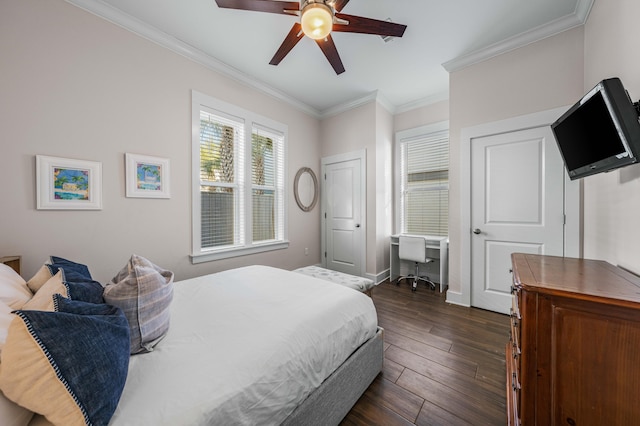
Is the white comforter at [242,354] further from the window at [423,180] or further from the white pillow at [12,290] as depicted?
the window at [423,180]

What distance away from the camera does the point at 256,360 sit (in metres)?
0.94

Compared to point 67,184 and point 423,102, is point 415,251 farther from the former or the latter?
point 67,184

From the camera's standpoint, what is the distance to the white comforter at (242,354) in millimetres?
755

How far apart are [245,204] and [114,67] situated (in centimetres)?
184

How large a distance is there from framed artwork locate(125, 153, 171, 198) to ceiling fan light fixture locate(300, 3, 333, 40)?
1.94 m

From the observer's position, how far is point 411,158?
3961mm

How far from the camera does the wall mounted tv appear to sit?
1.10 metres

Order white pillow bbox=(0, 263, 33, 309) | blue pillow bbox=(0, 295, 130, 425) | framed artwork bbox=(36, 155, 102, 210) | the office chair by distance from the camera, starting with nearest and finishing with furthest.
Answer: blue pillow bbox=(0, 295, 130, 425), white pillow bbox=(0, 263, 33, 309), framed artwork bbox=(36, 155, 102, 210), the office chair

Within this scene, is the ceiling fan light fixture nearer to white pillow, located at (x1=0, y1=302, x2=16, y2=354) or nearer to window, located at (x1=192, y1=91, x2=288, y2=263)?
window, located at (x1=192, y1=91, x2=288, y2=263)

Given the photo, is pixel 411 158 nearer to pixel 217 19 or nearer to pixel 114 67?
pixel 217 19

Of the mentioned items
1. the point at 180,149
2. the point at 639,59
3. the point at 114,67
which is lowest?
the point at 180,149

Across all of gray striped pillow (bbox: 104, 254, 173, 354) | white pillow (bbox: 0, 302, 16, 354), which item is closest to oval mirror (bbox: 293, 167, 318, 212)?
gray striped pillow (bbox: 104, 254, 173, 354)

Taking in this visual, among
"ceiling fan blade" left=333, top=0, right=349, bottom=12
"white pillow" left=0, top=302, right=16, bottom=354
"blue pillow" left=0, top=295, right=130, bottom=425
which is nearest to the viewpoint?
"blue pillow" left=0, top=295, right=130, bottom=425

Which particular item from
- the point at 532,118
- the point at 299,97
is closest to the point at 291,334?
the point at 532,118
